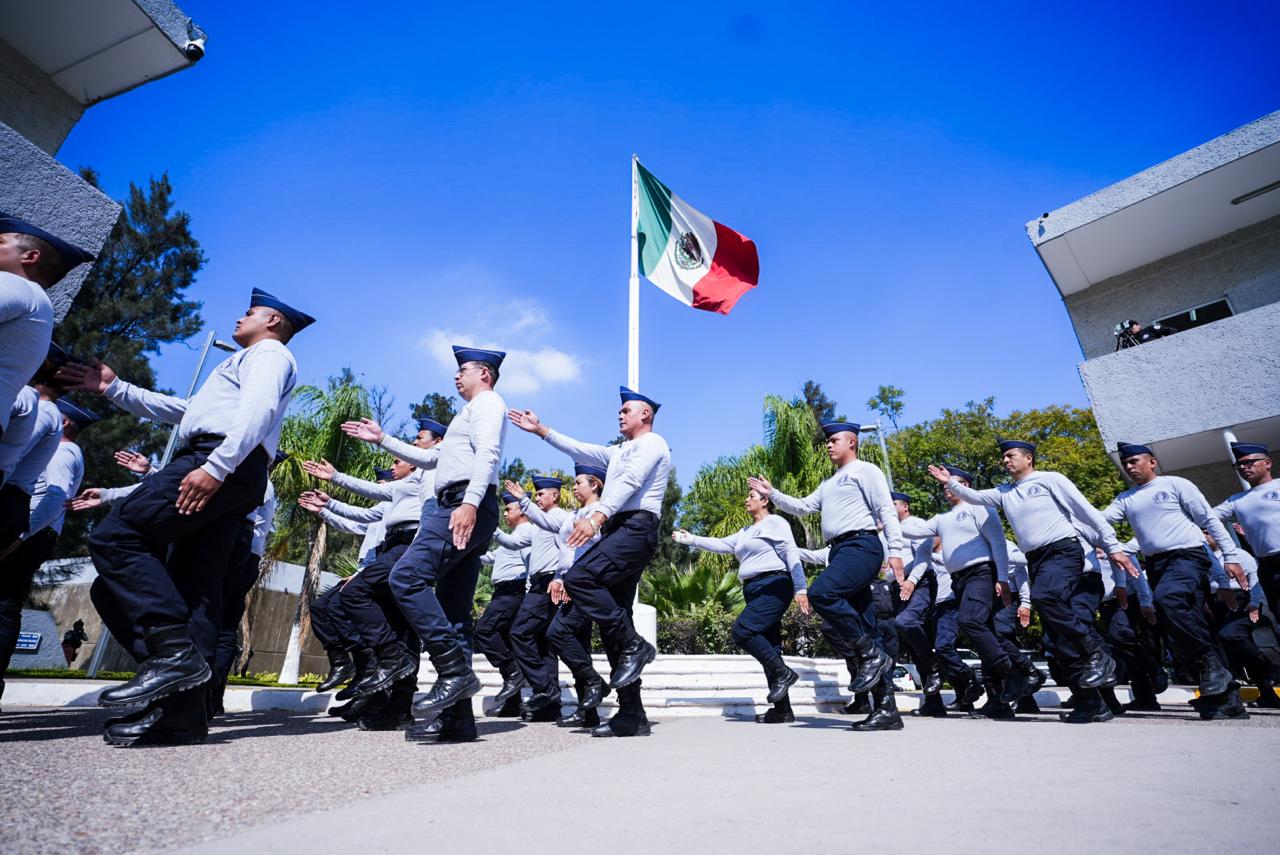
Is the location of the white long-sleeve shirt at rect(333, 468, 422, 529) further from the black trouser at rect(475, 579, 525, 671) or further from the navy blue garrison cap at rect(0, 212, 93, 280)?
the navy blue garrison cap at rect(0, 212, 93, 280)

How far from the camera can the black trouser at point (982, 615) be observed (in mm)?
5945

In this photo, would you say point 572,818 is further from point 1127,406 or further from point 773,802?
point 1127,406

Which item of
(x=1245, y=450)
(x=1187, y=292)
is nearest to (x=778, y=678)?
(x=1245, y=450)

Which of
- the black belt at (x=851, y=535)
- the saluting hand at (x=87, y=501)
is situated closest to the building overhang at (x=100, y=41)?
the saluting hand at (x=87, y=501)

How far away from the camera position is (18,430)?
3.21m

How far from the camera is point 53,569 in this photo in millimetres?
14586

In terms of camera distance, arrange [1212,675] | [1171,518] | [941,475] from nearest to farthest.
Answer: [1212,675]
[1171,518]
[941,475]

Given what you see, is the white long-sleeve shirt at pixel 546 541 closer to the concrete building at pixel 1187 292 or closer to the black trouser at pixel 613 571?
the black trouser at pixel 613 571

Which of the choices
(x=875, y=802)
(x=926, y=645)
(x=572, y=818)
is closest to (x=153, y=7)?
(x=572, y=818)

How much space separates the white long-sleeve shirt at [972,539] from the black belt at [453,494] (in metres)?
4.81

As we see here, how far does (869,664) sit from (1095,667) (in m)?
2.01

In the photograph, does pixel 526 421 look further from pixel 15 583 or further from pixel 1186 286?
pixel 1186 286

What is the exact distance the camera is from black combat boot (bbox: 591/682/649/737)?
4.18 m

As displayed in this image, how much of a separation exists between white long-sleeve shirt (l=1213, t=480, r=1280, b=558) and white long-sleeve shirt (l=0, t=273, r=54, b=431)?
27.2 feet
